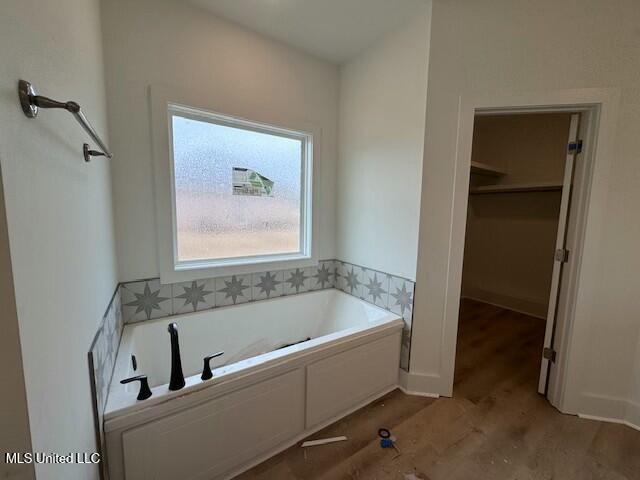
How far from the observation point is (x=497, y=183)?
3557mm

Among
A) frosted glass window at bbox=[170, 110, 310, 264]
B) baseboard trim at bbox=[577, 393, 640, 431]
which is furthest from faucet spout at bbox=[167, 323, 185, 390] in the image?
baseboard trim at bbox=[577, 393, 640, 431]

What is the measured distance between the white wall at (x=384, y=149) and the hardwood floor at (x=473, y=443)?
92 centimetres

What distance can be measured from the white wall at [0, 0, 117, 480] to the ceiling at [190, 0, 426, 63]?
985 millimetres

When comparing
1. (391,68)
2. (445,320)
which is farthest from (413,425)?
(391,68)

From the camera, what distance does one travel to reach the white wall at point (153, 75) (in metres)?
1.54

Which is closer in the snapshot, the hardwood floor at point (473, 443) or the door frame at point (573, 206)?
the hardwood floor at point (473, 443)

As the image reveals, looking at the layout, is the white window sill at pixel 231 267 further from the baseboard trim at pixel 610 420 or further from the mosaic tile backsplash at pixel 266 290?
the baseboard trim at pixel 610 420

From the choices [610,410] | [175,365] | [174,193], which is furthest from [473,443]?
[174,193]

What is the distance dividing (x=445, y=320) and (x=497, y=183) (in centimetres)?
273

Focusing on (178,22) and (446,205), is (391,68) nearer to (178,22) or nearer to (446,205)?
(446,205)

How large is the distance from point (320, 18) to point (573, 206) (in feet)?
6.75

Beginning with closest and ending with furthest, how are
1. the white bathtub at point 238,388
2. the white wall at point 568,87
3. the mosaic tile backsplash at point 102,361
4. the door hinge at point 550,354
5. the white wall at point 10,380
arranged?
the white wall at point 10,380 < the mosaic tile backsplash at point 102,361 < the white bathtub at point 238,388 < the white wall at point 568,87 < the door hinge at point 550,354

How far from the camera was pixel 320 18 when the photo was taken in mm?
1777

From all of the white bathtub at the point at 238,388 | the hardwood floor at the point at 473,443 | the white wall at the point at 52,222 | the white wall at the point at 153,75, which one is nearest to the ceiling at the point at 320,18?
the white wall at the point at 153,75
